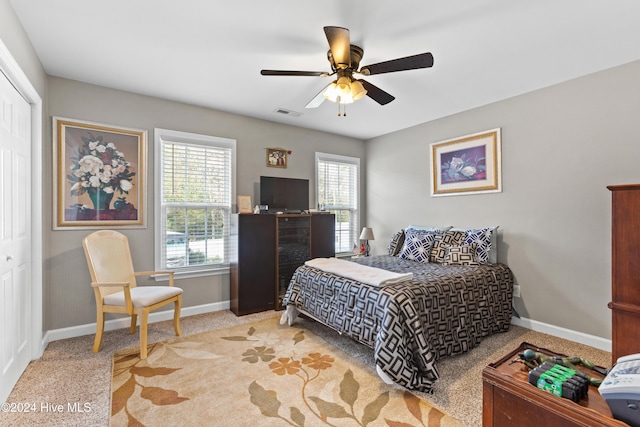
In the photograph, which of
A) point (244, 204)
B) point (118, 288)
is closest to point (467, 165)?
point (244, 204)

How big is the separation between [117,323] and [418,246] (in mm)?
3495

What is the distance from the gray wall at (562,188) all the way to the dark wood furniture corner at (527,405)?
6.71ft

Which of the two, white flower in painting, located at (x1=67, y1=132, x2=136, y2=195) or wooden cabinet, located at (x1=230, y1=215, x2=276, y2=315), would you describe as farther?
wooden cabinet, located at (x1=230, y1=215, x2=276, y2=315)

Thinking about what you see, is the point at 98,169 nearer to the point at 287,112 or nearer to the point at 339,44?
the point at 287,112

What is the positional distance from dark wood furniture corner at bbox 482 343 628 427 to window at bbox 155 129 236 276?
3294 millimetres

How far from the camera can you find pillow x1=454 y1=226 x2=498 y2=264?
3.33 m

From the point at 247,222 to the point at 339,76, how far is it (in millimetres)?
2092

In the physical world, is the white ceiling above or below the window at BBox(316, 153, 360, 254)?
above

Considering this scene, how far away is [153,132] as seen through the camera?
3.49m

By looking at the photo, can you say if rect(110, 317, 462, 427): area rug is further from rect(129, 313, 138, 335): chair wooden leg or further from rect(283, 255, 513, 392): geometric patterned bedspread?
rect(129, 313, 138, 335): chair wooden leg

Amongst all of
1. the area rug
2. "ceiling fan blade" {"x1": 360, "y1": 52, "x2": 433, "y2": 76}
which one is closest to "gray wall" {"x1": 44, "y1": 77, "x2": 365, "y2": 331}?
the area rug

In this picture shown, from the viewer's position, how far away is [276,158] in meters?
4.37

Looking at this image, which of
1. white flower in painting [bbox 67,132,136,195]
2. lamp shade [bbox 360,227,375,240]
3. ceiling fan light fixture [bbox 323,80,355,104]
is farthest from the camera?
lamp shade [bbox 360,227,375,240]

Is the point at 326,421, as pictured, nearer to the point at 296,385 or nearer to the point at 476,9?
the point at 296,385
